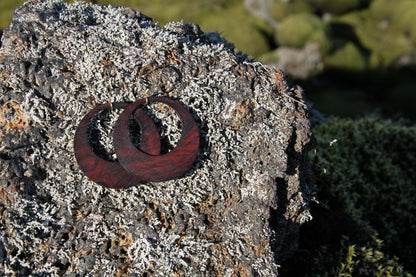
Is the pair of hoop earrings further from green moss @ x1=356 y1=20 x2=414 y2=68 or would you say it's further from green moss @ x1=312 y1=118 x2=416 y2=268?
green moss @ x1=356 y1=20 x2=414 y2=68

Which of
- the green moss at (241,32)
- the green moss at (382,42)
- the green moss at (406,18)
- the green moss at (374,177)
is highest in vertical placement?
the green moss at (406,18)

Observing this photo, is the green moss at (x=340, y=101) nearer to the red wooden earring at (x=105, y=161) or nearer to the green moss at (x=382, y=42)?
the green moss at (x=382, y=42)

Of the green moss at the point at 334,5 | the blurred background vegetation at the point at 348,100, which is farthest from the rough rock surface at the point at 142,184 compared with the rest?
the green moss at the point at 334,5

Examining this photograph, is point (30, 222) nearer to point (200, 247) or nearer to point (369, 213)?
point (200, 247)

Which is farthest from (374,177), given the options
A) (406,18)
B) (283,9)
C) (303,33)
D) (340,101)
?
(406,18)

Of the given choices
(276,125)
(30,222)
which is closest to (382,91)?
(276,125)

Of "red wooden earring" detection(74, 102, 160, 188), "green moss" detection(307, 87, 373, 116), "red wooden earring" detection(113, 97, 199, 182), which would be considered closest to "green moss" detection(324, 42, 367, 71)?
"green moss" detection(307, 87, 373, 116)
